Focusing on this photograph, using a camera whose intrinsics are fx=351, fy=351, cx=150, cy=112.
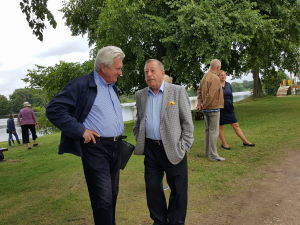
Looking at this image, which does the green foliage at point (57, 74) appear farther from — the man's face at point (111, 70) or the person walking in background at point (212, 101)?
the man's face at point (111, 70)

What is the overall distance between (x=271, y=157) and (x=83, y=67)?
14653mm

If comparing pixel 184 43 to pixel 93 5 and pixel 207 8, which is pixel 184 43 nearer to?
pixel 207 8

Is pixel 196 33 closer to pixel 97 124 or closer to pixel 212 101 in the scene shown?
pixel 212 101

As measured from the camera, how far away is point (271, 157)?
7.39 m

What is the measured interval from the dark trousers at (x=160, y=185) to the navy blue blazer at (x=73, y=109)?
94 centimetres

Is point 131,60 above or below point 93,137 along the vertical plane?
above

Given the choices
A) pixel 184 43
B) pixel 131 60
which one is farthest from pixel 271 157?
pixel 131 60

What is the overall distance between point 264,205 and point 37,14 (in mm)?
6383

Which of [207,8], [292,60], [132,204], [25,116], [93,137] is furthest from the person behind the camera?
[292,60]

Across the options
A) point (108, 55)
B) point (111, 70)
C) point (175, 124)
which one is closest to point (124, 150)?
point (175, 124)

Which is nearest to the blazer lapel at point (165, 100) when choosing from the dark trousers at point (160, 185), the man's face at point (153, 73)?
the man's face at point (153, 73)

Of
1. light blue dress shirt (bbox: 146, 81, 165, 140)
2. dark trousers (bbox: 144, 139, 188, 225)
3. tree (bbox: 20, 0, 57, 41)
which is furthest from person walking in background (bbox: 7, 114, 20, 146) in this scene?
light blue dress shirt (bbox: 146, 81, 165, 140)

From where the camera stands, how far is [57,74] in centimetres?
1989

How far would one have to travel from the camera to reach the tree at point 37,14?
7977 mm
